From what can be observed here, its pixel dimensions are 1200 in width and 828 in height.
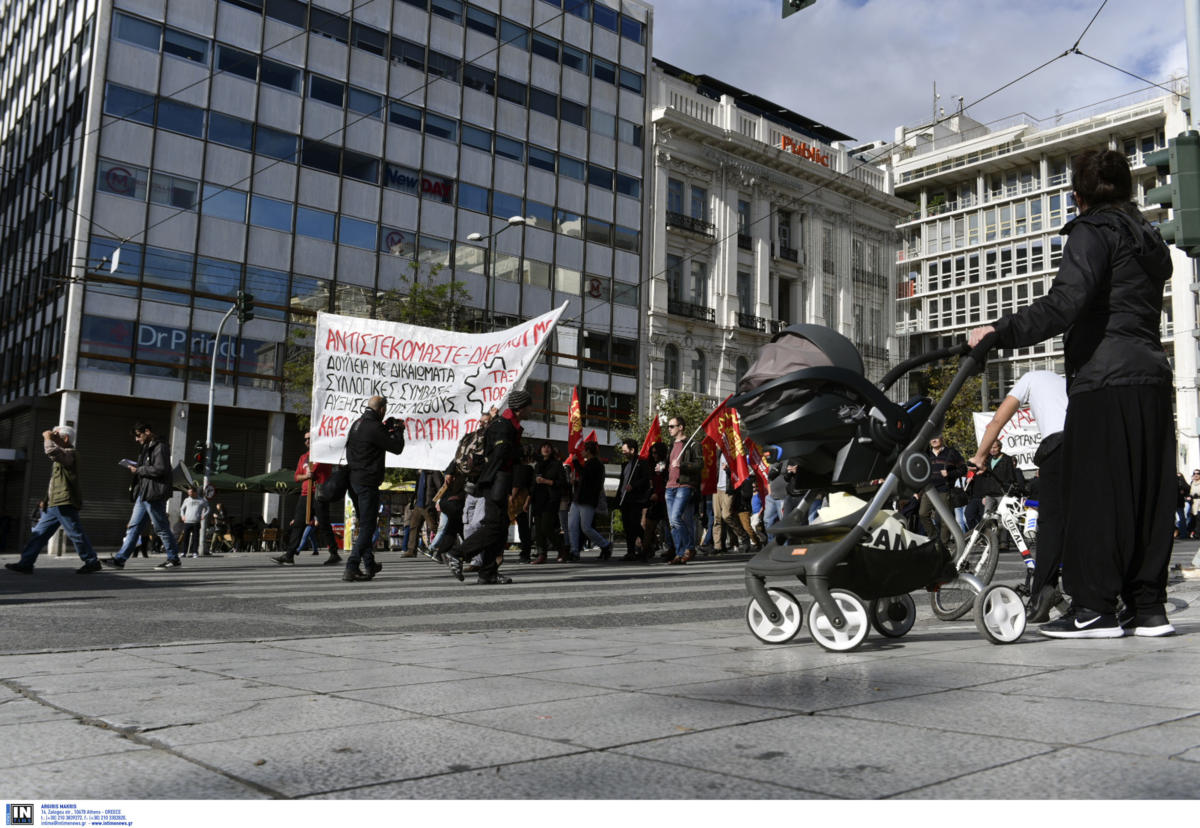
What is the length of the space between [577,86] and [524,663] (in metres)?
41.6

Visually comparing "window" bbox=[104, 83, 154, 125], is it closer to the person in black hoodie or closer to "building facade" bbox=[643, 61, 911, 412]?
"building facade" bbox=[643, 61, 911, 412]

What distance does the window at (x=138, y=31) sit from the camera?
32.4 meters

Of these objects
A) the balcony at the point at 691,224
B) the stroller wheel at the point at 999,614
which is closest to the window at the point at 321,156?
the balcony at the point at 691,224

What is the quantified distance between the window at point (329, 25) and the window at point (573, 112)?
9.14 m

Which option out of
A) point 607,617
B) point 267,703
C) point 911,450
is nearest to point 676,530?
point 607,617

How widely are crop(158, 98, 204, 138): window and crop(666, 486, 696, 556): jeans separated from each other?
81.5ft

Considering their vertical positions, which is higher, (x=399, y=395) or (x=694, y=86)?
Result: (x=694, y=86)

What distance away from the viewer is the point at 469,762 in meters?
2.30

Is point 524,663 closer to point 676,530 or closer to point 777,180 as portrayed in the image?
point 676,530

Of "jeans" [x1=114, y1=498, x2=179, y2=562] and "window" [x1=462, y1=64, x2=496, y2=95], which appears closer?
"jeans" [x1=114, y1=498, x2=179, y2=562]

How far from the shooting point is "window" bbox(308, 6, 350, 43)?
36188 millimetres

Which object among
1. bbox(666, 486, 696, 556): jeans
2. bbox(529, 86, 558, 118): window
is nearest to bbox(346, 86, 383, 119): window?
bbox(529, 86, 558, 118): window

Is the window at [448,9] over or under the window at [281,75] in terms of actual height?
over

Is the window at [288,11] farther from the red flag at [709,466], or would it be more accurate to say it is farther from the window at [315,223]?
the red flag at [709,466]
